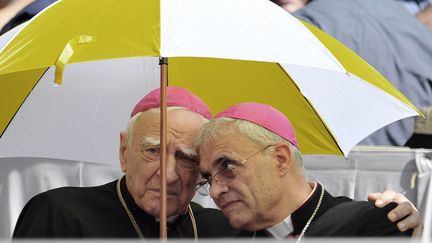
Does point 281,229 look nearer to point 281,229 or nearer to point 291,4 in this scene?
point 281,229

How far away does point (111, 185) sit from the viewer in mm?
5379

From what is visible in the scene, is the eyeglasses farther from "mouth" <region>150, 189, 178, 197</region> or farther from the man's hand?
the man's hand

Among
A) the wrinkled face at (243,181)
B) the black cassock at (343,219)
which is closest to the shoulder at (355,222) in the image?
the black cassock at (343,219)

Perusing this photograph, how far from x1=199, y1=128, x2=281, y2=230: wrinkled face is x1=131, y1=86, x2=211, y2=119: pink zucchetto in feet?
1.33

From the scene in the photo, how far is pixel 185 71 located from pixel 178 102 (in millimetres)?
580

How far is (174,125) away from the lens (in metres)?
4.96

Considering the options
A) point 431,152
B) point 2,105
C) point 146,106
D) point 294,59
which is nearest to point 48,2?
point 2,105

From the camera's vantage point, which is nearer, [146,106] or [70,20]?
[70,20]

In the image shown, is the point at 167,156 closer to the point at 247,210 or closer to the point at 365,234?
the point at 247,210

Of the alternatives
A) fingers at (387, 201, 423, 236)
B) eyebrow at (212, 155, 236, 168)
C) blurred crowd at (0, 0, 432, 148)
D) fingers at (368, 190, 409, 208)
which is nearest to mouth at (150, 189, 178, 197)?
eyebrow at (212, 155, 236, 168)

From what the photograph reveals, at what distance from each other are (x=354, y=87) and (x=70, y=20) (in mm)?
1453

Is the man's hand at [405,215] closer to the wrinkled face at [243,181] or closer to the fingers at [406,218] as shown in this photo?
the fingers at [406,218]

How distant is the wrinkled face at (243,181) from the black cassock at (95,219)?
0.80 ft

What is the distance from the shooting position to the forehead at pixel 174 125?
495 centimetres
